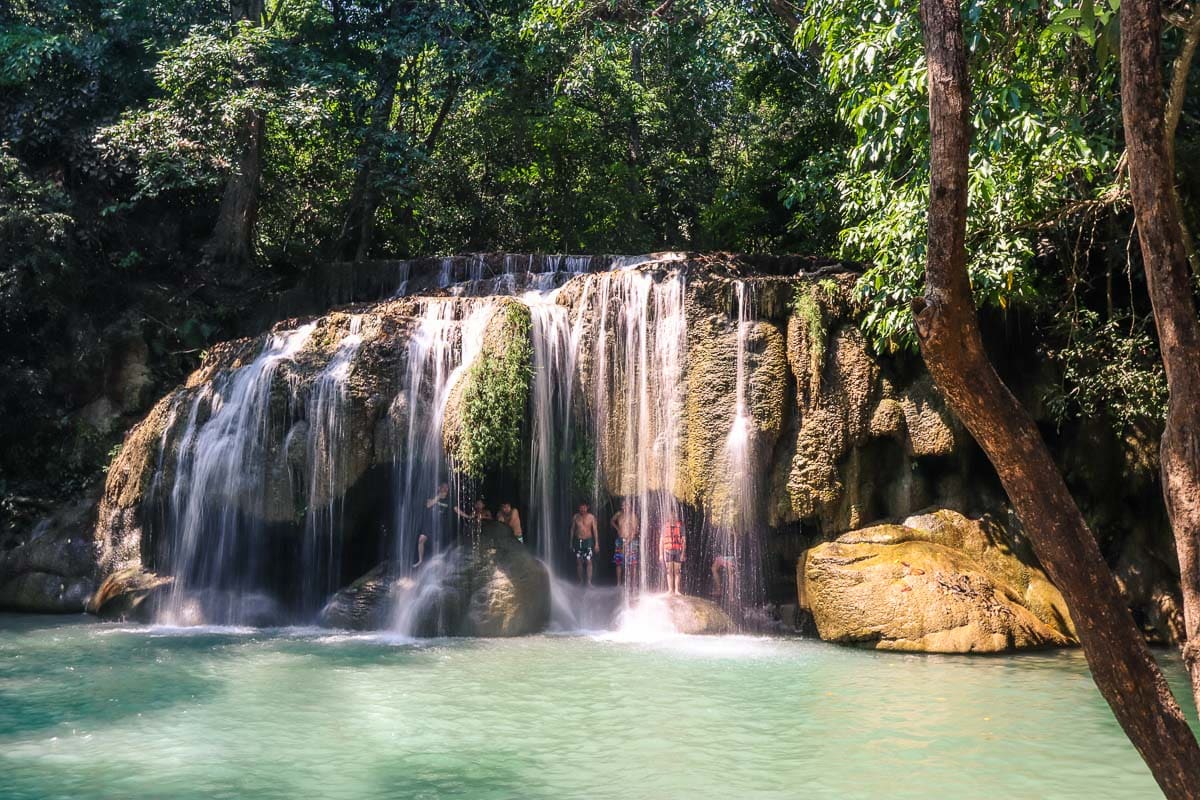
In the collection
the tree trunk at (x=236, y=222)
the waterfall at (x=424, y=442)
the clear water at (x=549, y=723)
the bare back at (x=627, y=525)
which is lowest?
the clear water at (x=549, y=723)

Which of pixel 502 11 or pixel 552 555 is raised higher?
pixel 502 11

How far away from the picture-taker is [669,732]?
7582 mm

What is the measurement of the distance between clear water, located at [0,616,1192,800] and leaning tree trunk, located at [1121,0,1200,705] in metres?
3.48

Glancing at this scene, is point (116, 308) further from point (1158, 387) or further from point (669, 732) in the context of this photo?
Result: point (1158, 387)

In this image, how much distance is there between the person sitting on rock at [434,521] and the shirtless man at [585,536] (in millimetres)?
1694

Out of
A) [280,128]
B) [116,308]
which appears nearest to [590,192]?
[280,128]

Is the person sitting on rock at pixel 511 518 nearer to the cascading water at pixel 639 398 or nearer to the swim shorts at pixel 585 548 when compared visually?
the swim shorts at pixel 585 548

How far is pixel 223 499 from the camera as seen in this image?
44.5 feet

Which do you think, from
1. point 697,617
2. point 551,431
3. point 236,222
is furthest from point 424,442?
point 236,222

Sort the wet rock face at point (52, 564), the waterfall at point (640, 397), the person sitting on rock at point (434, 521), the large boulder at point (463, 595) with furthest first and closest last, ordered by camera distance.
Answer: the wet rock face at point (52, 564), the waterfall at point (640, 397), the person sitting on rock at point (434, 521), the large boulder at point (463, 595)

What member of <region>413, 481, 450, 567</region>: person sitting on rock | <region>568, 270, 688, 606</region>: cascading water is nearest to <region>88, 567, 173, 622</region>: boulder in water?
<region>413, 481, 450, 567</region>: person sitting on rock

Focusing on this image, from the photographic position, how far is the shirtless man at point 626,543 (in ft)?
43.2

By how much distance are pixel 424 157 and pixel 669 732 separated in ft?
48.8

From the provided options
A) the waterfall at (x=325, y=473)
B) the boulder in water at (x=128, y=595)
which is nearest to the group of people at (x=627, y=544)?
the waterfall at (x=325, y=473)
